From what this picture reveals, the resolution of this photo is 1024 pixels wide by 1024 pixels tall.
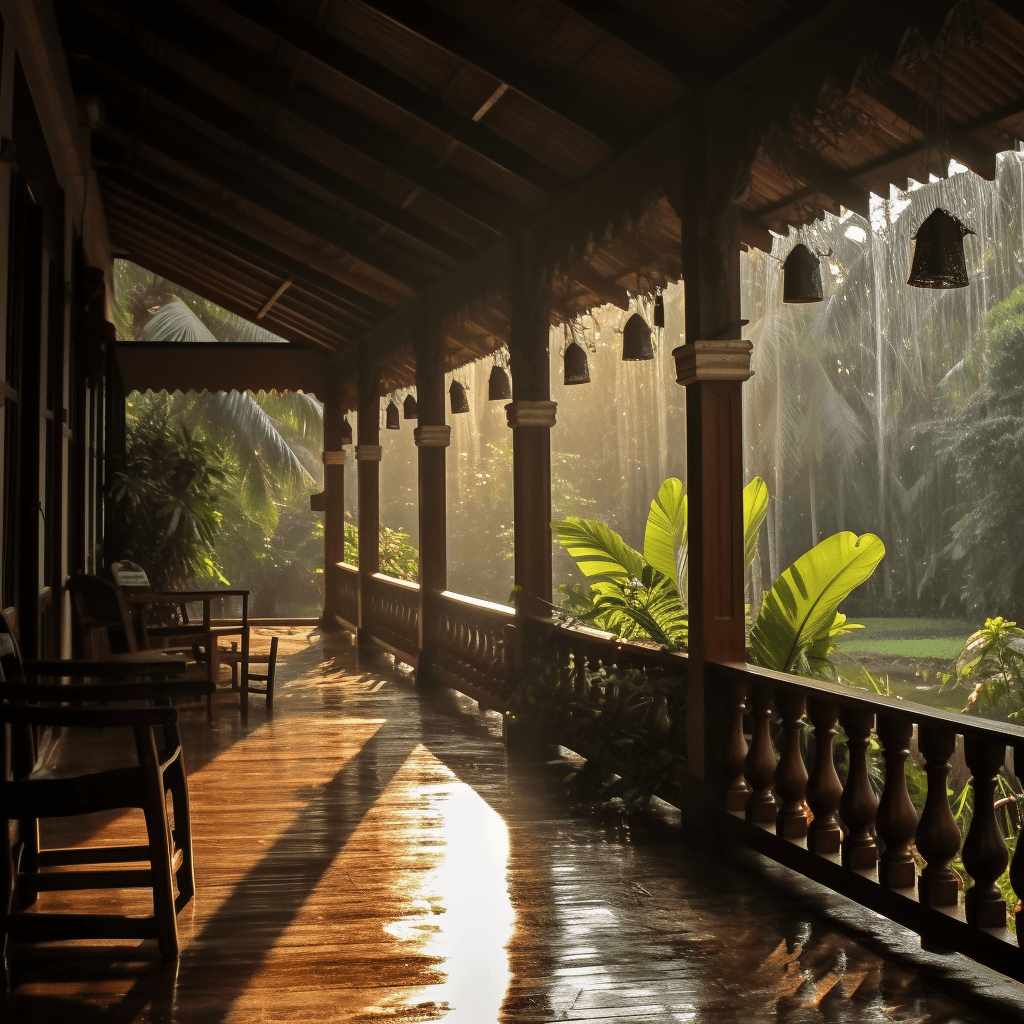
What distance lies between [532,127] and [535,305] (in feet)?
4.02

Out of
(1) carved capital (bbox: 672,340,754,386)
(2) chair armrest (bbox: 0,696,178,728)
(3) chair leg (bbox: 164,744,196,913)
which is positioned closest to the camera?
(2) chair armrest (bbox: 0,696,178,728)

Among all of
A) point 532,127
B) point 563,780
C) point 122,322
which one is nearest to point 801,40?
point 532,127

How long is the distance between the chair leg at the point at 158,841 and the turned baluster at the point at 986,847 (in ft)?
7.24

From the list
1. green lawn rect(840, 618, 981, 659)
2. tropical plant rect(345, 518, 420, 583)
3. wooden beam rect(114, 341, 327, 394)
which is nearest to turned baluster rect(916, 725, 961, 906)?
wooden beam rect(114, 341, 327, 394)

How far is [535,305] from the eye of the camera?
687cm

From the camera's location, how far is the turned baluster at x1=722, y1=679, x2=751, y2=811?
15.6ft

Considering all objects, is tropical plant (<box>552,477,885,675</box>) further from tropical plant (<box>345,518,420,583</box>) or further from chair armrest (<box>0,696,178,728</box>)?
tropical plant (<box>345,518,420,583</box>)

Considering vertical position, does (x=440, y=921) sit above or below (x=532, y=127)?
below

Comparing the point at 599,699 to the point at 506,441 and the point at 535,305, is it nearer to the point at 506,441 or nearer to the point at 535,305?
the point at 535,305

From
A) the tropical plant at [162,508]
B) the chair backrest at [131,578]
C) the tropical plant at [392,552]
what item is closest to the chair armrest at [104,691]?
the chair backrest at [131,578]

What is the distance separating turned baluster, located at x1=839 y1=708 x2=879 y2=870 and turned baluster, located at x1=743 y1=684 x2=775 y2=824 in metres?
0.61

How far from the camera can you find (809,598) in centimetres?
534

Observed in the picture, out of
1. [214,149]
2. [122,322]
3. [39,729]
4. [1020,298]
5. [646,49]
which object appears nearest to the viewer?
[646,49]

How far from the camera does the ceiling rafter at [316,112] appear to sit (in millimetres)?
6359
